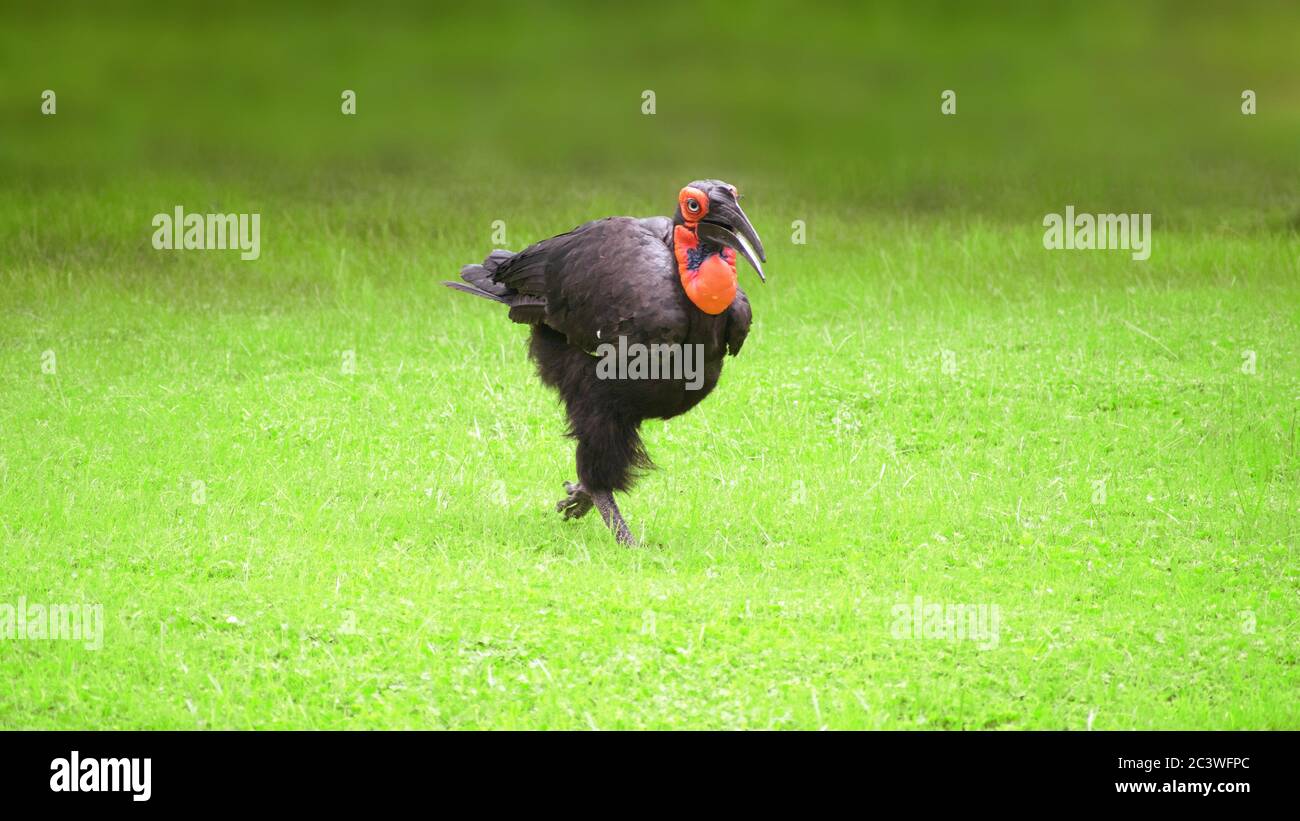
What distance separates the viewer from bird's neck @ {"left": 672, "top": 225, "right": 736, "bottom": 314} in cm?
851

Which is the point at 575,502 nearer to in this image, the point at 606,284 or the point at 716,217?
the point at 606,284

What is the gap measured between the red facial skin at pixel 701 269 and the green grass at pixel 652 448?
5.14ft

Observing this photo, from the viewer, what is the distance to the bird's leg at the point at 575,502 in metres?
9.37

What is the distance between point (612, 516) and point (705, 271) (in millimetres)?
1664

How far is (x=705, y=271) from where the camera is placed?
8531 millimetres

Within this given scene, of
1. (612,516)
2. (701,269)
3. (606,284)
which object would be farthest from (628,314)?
(612,516)

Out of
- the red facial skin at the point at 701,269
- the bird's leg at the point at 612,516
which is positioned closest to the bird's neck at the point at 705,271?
the red facial skin at the point at 701,269

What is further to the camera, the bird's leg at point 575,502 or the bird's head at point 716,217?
the bird's leg at point 575,502

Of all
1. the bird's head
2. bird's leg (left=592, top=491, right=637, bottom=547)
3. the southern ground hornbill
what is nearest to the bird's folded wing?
the southern ground hornbill

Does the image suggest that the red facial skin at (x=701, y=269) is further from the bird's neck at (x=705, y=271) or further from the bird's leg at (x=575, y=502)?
the bird's leg at (x=575, y=502)

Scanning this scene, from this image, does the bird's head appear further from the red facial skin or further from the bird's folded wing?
the bird's folded wing

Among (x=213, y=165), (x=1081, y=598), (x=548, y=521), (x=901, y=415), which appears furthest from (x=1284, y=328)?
(x=213, y=165)


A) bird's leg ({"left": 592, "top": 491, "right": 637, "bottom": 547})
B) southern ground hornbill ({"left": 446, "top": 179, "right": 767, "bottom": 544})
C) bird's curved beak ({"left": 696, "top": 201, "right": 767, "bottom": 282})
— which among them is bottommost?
bird's leg ({"left": 592, "top": 491, "right": 637, "bottom": 547})

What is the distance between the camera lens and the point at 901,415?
12125mm
